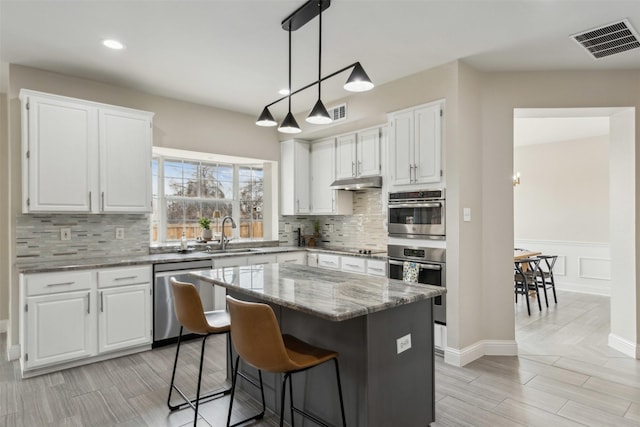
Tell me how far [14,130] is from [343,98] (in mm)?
3379

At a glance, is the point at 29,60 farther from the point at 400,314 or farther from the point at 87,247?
the point at 400,314

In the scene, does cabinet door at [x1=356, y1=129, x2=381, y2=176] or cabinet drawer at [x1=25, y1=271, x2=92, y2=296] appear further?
cabinet door at [x1=356, y1=129, x2=381, y2=176]

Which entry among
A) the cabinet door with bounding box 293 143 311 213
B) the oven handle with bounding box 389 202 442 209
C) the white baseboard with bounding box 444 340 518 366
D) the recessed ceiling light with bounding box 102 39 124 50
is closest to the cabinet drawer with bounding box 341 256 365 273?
the oven handle with bounding box 389 202 442 209

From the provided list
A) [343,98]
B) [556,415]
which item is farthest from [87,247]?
[556,415]

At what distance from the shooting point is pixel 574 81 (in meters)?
3.60

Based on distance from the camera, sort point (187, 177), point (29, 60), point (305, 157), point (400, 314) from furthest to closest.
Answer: point (305, 157)
point (187, 177)
point (29, 60)
point (400, 314)

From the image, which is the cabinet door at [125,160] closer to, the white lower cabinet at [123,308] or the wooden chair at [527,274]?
the white lower cabinet at [123,308]

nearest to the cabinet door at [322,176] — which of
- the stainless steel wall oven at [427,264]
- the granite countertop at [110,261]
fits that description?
the granite countertop at [110,261]

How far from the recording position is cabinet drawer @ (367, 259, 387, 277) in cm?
405

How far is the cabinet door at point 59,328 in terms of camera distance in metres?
3.09

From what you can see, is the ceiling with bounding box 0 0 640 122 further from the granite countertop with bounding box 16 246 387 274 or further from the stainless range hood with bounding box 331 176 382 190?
the granite countertop with bounding box 16 246 387 274

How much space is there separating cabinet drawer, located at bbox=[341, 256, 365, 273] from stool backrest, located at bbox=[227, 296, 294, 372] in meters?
2.57

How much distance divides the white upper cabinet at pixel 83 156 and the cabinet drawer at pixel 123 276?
650mm

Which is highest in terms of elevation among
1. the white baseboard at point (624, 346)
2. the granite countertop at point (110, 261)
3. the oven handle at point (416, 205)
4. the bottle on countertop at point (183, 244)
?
the oven handle at point (416, 205)
